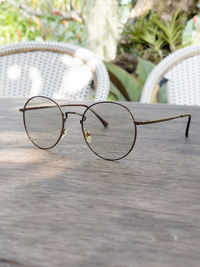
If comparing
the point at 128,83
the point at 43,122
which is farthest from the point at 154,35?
the point at 43,122

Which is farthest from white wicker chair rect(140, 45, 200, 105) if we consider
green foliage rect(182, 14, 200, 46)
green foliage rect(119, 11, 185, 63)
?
green foliage rect(182, 14, 200, 46)

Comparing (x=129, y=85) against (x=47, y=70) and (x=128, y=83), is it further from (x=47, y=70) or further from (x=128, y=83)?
(x=47, y=70)

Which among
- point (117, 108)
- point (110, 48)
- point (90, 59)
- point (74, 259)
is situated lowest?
point (74, 259)

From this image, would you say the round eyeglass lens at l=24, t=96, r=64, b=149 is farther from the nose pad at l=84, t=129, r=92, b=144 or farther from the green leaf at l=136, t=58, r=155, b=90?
the green leaf at l=136, t=58, r=155, b=90

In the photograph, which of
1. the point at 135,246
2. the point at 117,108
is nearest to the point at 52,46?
the point at 117,108

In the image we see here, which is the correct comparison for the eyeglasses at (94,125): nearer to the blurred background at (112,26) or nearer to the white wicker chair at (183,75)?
the white wicker chair at (183,75)

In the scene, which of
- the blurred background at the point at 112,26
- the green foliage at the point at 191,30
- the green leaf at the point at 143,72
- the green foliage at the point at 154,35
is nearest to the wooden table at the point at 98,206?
the green leaf at the point at 143,72

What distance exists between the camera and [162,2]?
4227 millimetres

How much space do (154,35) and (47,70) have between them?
2.93 m

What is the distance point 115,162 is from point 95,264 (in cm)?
25

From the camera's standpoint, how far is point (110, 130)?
546 millimetres

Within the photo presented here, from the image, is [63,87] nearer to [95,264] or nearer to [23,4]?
[95,264]

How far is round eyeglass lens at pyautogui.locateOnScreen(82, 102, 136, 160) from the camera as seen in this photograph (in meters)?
0.50

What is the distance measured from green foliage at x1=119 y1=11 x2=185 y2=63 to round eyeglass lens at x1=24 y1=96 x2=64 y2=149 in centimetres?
354
